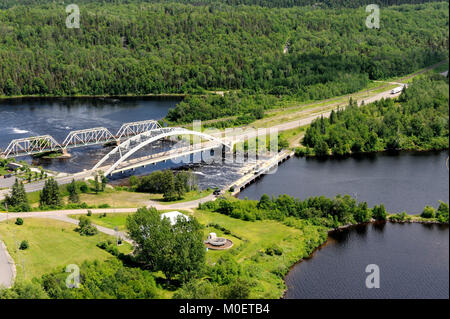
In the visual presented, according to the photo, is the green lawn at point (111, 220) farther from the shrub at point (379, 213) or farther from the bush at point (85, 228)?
the shrub at point (379, 213)

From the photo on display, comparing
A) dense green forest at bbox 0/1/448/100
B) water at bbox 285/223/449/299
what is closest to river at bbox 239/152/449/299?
water at bbox 285/223/449/299

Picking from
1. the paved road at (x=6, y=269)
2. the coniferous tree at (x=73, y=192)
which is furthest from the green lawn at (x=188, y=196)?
the paved road at (x=6, y=269)

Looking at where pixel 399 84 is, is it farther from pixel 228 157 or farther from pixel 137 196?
pixel 137 196

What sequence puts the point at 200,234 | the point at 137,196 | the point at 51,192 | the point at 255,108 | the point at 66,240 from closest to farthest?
the point at 200,234, the point at 66,240, the point at 51,192, the point at 137,196, the point at 255,108

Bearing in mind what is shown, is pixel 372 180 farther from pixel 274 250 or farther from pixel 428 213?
pixel 274 250

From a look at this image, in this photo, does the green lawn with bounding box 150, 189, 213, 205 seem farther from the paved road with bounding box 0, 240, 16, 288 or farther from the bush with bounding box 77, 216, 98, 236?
the paved road with bounding box 0, 240, 16, 288

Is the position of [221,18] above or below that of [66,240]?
above

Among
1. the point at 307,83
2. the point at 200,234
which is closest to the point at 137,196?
the point at 200,234
